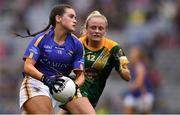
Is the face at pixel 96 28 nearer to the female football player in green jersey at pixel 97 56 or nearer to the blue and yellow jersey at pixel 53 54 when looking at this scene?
the female football player in green jersey at pixel 97 56

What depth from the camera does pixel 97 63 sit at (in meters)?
10.2

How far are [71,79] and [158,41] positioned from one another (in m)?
10.2

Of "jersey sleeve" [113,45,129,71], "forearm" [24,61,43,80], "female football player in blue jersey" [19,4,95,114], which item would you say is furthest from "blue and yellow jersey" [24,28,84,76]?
"jersey sleeve" [113,45,129,71]

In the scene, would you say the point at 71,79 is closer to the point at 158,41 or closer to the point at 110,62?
the point at 110,62

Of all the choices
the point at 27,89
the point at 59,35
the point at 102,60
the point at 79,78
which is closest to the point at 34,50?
the point at 59,35

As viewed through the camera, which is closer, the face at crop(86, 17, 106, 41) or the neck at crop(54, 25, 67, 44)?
the neck at crop(54, 25, 67, 44)

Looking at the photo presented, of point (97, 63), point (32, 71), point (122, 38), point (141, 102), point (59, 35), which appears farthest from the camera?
point (122, 38)

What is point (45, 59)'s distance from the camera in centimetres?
953

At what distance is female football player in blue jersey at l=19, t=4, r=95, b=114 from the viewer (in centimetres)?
941

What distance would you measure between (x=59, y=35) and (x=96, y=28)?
69 cm

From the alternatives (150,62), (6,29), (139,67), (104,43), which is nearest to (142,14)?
(150,62)

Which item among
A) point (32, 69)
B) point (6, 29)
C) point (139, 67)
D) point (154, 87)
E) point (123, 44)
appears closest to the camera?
point (32, 69)

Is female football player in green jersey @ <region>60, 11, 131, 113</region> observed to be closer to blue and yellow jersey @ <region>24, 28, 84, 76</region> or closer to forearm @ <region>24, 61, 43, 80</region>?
blue and yellow jersey @ <region>24, 28, 84, 76</region>

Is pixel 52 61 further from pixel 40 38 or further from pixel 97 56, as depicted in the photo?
pixel 97 56
